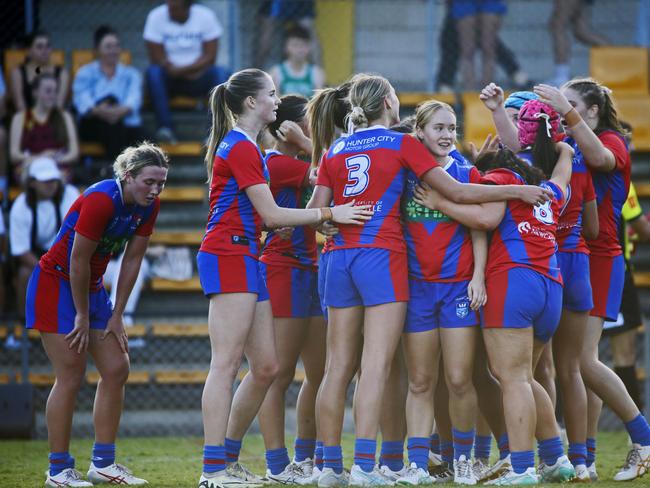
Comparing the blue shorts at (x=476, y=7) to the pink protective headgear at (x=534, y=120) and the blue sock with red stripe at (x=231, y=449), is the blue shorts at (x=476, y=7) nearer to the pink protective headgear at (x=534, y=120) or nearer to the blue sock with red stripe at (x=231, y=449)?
the pink protective headgear at (x=534, y=120)

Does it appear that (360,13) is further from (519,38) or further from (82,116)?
(82,116)

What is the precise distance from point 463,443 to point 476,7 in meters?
7.29

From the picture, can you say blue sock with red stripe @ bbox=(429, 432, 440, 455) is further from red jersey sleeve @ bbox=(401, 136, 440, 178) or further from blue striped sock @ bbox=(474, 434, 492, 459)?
red jersey sleeve @ bbox=(401, 136, 440, 178)

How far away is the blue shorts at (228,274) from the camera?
18.0ft

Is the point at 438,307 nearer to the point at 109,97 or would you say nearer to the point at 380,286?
the point at 380,286

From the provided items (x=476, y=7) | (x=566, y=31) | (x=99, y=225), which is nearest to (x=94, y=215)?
(x=99, y=225)

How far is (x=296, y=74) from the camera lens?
11828mm

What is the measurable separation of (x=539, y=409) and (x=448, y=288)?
81cm

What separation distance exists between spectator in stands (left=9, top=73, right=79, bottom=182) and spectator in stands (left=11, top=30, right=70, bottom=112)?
0.33 metres

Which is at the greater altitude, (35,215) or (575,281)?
(575,281)

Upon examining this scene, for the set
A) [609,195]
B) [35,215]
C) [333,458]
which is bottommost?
[333,458]

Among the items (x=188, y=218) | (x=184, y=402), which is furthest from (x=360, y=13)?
(x=184, y=402)

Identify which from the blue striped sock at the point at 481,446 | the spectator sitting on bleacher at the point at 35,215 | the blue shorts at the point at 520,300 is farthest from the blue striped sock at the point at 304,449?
the spectator sitting on bleacher at the point at 35,215

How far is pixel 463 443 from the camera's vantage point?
221 inches
